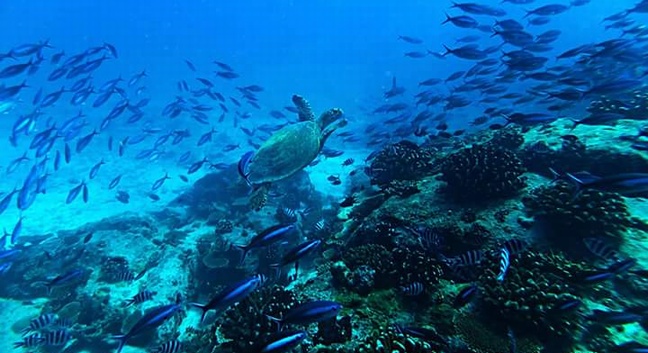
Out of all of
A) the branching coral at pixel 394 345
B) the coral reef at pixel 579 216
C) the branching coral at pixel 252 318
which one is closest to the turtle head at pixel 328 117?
the coral reef at pixel 579 216

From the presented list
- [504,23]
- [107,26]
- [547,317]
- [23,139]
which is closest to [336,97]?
[23,139]

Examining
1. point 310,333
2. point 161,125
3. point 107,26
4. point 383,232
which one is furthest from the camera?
point 107,26

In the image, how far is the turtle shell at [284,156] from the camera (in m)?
8.71

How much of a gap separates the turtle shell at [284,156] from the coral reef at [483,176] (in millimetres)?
3296

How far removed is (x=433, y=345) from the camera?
13.2ft

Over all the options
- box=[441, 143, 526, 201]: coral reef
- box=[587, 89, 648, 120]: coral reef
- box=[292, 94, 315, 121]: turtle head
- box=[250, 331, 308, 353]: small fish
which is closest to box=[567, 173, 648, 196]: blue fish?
box=[441, 143, 526, 201]: coral reef

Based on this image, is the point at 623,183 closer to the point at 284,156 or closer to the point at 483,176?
the point at 483,176

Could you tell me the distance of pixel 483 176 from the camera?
7.20 metres

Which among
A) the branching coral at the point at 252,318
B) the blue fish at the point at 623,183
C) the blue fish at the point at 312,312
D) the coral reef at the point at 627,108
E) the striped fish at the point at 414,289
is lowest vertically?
the branching coral at the point at 252,318

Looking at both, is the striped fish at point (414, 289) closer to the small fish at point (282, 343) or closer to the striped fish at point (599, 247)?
the small fish at point (282, 343)

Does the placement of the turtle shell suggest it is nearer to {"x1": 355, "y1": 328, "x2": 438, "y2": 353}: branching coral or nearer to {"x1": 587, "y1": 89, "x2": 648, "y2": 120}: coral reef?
{"x1": 355, "y1": 328, "x2": 438, "y2": 353}: branching coral

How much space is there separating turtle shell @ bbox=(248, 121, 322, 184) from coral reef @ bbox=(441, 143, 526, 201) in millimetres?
3296

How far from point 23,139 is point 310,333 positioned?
120 feet

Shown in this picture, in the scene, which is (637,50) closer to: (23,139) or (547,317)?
(547,317)
